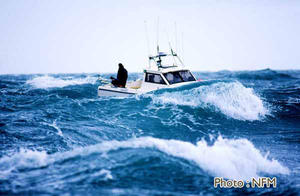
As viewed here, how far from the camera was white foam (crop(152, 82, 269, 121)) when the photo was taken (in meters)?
12.0

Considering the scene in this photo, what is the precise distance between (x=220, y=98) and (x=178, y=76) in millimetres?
2843

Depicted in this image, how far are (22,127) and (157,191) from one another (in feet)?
22.1

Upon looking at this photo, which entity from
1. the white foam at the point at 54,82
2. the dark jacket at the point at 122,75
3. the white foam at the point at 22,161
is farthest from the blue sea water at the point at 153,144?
the white foam at the point at 54,82

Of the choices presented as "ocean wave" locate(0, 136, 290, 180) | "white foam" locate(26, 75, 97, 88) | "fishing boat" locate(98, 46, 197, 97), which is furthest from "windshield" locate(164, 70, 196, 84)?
"white foam" locate(26, 75, 97, 88)

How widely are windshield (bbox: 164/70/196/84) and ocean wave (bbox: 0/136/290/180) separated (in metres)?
7.27

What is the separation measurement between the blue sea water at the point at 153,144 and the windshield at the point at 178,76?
98 cm

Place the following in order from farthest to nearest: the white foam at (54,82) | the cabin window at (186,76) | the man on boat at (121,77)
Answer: the white foam at (54,82)
the man on boat at (121,77)
the cabin window at (186,76)

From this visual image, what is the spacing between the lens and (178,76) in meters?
13.8

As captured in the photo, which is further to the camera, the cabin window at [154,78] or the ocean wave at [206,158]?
the cabin window at [154,78]

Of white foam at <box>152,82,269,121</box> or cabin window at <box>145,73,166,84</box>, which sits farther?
cabin window at <box>145,73,166,84</box>

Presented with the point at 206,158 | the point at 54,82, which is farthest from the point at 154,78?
the point at 54,82

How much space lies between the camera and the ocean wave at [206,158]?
521cm

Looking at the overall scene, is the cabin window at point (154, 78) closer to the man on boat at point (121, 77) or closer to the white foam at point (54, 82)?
the man on boat at point (121, 77)

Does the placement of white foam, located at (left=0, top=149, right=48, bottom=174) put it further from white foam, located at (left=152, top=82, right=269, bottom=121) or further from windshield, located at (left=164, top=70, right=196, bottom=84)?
windshield, located at (left=164, top=70, right=196, bottom=84)
